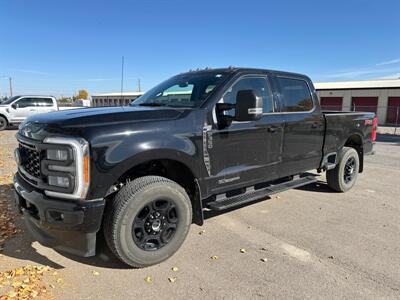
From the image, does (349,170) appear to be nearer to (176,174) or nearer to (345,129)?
(345,129)

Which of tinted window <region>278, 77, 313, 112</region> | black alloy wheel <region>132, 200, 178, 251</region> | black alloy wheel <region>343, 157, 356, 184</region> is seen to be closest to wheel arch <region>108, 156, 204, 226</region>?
black alloy wheel <region>132, 200, 178, 251</region>

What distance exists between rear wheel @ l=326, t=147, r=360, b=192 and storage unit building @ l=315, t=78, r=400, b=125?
2268cm

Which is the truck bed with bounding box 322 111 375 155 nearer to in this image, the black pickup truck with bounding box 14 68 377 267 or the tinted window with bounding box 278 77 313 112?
the tinted window with bounding box 278 77 313 112

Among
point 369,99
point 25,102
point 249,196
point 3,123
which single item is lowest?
point 3,123

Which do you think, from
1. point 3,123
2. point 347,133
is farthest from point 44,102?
point 347,133

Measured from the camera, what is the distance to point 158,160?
3.72m

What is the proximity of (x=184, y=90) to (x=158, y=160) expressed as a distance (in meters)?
1.31

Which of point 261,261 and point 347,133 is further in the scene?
point 347,133

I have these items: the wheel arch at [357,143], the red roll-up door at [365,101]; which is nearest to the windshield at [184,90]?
the wheel arch at [357,143]

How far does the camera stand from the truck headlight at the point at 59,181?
3.14m

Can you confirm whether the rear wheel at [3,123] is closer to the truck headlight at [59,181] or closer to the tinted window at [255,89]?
the tinted window at [255,89]

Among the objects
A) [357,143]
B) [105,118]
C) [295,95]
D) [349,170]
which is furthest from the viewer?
[357,143]

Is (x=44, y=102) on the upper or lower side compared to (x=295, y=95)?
lower

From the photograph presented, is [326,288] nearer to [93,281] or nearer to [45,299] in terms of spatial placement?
[93,281]
